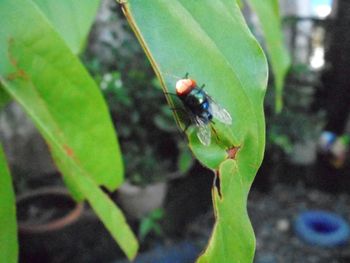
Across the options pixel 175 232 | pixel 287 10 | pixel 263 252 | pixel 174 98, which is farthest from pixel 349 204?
pixel 174 98

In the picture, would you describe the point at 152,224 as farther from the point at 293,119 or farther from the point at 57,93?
the point at 57,93

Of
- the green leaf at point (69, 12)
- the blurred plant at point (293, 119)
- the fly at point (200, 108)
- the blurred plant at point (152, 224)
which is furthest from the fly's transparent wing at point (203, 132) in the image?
the blurred plant at point (293, 119)

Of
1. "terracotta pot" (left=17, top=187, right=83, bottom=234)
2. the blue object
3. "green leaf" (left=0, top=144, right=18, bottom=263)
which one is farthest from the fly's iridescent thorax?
the blue object

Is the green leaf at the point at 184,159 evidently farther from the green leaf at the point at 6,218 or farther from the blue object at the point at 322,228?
the green leaf at the point at 6,218

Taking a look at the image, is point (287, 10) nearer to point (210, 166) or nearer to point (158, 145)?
point (158, 145)

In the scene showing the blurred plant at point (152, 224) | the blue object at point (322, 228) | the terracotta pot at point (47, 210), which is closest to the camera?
the terracotta pot at point (47, 210)

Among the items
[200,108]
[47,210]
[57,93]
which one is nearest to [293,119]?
[47,210]
